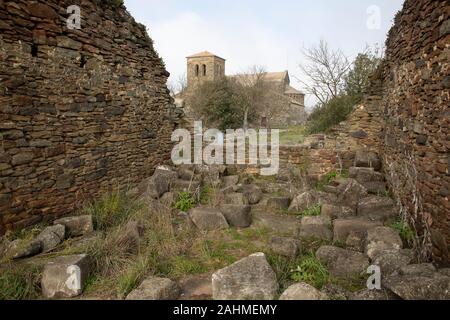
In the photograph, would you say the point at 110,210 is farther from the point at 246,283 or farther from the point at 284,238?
the point at 246,283

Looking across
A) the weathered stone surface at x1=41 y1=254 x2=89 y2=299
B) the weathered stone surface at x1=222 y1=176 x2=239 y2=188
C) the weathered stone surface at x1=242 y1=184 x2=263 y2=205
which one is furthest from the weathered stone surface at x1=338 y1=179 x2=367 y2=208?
the weathered stone surface at x1=41 y1=254 x2=89 y2=299

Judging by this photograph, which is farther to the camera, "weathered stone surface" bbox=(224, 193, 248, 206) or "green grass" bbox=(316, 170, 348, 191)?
"green grass" bbox=(316, 170, 348, 191)

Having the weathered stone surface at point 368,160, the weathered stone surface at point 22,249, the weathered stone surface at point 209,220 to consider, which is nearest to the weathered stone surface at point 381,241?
the weathered stone surface at point 209,220

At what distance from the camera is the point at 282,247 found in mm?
4414

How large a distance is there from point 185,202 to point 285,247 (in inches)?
98.9

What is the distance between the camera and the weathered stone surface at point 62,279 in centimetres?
353

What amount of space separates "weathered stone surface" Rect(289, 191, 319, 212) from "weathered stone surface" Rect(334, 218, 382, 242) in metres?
1.20

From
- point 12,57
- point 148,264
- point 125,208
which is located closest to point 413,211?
point 148,264

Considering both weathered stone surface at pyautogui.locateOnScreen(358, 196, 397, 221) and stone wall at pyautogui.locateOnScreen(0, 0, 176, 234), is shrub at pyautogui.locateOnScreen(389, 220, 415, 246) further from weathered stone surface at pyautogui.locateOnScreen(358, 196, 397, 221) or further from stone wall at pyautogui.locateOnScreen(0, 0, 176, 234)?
stone wall at pyautogui.locateOnScreen(0, 0, 176, 234)

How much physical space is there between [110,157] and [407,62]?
18.6ft

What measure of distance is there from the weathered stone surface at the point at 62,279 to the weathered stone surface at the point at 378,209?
14.3 ft

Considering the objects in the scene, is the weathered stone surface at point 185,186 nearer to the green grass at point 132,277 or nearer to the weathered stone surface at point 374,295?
the green grass at point 132,277

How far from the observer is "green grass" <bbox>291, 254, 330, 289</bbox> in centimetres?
368

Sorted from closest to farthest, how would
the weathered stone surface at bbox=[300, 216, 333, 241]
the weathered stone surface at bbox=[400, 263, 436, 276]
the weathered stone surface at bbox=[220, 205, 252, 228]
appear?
the weathered stone surface at bbox=[400, 263, 436, 276], the weathered stone surface at bbox=[300, 216, 333, 241], the weathered stone surface at bbox=[220, 205, 252, 228]
